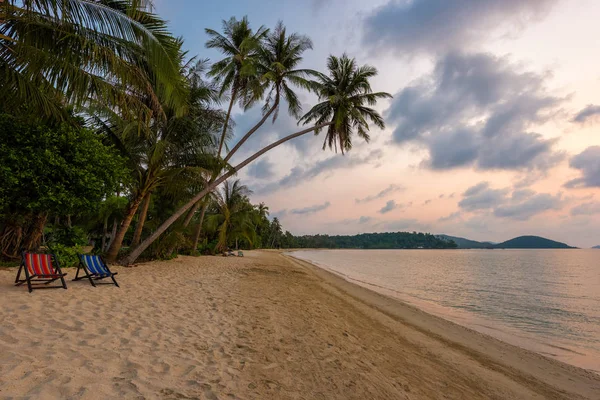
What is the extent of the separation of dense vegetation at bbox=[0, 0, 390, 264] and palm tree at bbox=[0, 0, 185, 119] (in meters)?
0.02

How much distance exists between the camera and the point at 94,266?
22.3 ft

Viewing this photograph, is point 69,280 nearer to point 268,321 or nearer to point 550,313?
point 268,321

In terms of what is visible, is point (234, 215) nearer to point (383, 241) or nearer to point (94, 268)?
point (94, 268)

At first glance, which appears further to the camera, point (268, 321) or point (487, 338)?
point (487, 338)

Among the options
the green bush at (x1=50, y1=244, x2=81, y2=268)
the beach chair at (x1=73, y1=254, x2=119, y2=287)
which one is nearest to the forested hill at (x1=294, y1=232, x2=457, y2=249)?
the green bush at (x1=50, y1=244, x2=81, y2=268)

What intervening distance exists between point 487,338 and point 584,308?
756 centimetres

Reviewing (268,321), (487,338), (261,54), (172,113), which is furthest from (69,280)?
(261,54)

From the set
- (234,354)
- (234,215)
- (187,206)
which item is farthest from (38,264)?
(234,215)

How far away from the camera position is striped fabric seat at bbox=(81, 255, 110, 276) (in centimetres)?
672

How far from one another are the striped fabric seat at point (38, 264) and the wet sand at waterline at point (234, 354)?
1.35 feet

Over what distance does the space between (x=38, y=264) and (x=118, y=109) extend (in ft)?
11.5

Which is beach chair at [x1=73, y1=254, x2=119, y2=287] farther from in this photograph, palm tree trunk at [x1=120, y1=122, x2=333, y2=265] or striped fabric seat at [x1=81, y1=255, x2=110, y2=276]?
palm tree trunk at [x1=120, y1=122, x2=333, y2=265]

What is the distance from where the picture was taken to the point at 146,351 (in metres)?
3.36

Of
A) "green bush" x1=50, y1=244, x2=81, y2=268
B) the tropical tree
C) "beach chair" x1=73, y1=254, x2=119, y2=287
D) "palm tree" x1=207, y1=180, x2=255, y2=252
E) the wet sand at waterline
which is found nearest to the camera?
the wet sand at waterline
